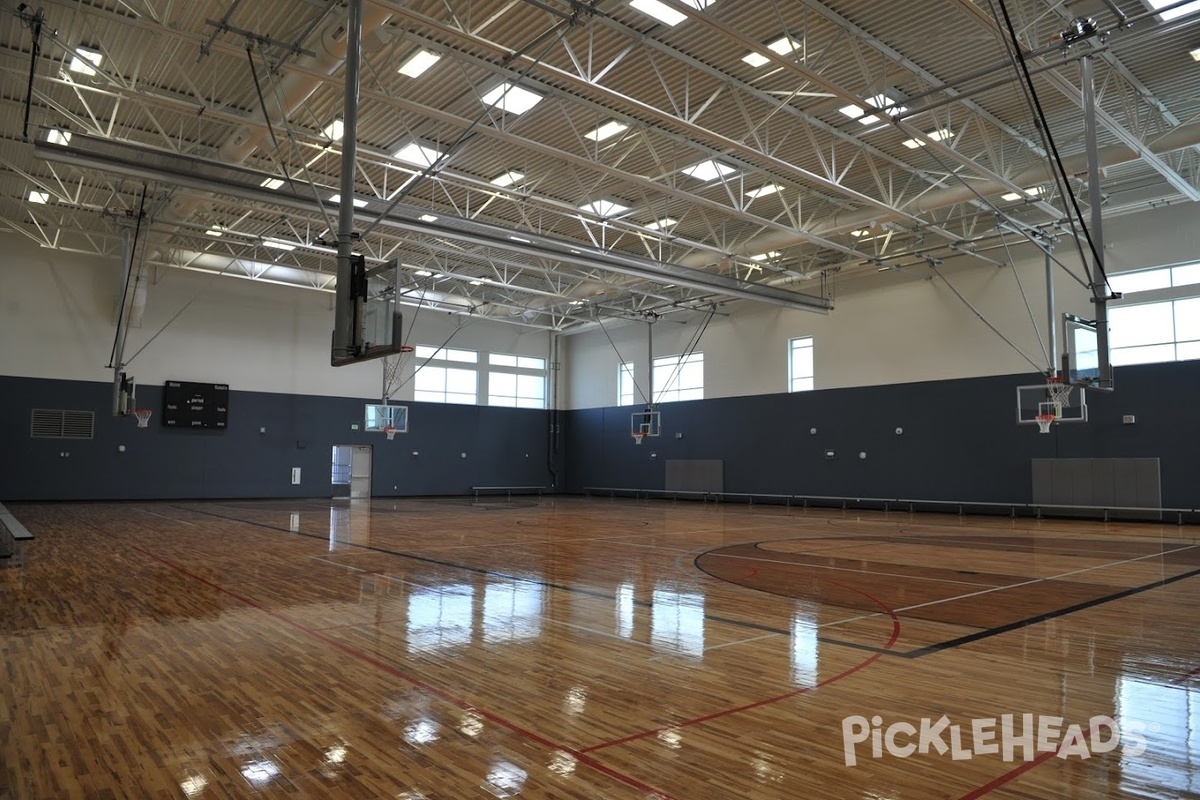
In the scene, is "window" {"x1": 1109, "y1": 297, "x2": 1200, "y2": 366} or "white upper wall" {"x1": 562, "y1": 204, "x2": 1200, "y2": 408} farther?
"white upper wall" {"x1": 562, "y1": 204, "x2": 1200, "y2": 408}

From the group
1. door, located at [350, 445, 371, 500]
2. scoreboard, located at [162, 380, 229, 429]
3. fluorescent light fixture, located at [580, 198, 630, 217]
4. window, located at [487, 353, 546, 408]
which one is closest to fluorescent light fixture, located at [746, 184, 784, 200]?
fluorescent light fixture, located at [580, 198, 630, 217]

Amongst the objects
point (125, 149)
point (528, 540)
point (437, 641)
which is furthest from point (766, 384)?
point (437, 641)

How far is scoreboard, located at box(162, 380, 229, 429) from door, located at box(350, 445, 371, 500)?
15.3ft

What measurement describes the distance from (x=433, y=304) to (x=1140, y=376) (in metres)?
21.6

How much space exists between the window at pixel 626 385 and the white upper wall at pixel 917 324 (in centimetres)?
45

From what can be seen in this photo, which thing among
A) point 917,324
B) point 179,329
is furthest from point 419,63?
point 917,324

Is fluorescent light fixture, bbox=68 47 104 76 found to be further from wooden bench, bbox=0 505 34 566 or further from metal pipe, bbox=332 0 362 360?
wooden bench, bbox=0 505 34 566

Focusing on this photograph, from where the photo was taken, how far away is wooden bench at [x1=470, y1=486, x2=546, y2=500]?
99.3 feet

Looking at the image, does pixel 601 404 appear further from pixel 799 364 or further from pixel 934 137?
pixel 934 137

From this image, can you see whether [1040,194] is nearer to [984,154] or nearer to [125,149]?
[984,154]

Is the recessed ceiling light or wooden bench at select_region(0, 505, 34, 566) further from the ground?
the recessed ceiling light

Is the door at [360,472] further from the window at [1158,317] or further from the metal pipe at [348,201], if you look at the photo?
the window at [1158,317]

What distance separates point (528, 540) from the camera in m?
13.9

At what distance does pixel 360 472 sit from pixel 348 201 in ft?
66.3
